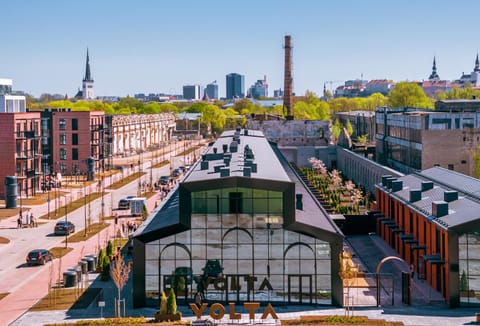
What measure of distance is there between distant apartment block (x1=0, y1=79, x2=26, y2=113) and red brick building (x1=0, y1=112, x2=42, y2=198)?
6126mm

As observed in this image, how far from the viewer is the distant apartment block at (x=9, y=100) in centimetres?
8950

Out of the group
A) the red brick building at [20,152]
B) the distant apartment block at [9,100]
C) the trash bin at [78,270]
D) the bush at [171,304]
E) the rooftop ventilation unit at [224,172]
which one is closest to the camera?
the bush at [171,304]

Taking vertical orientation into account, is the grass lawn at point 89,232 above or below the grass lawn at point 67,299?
above

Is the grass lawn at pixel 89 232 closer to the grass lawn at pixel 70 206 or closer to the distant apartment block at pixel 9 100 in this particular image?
the grass lawn at pixel 70 206

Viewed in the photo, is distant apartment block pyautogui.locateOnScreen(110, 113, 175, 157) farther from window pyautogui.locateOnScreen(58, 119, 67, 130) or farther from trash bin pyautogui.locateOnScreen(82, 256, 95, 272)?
trash bin pyautogui.locateOnScreen(82, 256, 95, 272)

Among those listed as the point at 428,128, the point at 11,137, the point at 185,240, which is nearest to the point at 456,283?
the point at 185,240

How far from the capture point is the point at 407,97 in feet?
492

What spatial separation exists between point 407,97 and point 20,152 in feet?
284

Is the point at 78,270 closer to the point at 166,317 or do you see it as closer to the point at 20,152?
the point at 166,317

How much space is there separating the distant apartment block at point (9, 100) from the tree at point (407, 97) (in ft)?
247

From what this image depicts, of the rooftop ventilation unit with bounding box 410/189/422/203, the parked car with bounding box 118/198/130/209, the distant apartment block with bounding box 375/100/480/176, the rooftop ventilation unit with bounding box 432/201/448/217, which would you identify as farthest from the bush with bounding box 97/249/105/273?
the distant apartment block with bounding box 375/100/480/176

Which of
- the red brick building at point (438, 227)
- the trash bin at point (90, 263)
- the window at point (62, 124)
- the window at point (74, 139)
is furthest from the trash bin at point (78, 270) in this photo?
the window at point (74, 139)

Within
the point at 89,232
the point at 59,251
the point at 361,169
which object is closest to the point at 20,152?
the point at 89,232

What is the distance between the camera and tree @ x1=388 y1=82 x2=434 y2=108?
149m
